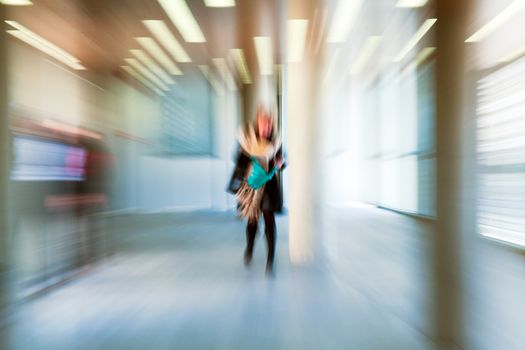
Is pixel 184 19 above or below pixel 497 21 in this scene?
above

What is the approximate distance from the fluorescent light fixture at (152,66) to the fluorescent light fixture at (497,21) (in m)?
7.67

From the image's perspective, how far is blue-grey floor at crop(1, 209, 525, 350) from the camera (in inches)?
79.9

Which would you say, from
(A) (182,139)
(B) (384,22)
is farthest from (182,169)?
(B) (384,22)

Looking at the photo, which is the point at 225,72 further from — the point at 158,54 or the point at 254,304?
the point at 254,304

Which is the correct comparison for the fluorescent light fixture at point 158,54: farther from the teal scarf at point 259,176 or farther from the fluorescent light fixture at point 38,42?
the teal scarf at point 259,176

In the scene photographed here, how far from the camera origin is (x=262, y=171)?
144 inches

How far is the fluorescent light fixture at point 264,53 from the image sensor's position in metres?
7.92

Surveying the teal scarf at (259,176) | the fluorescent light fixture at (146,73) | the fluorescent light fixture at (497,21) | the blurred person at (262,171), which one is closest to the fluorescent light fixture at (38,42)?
the blurred person at (262,171)

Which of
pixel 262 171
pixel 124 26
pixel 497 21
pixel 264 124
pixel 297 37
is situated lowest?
pixel 262 171

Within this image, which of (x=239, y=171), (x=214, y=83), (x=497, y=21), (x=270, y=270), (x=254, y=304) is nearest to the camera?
(x=497, y=21)

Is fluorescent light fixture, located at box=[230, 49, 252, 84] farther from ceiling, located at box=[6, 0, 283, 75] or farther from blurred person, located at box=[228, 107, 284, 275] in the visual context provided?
blurred person, located at box=[228, 107, 284, 275]

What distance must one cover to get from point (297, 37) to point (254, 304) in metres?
2.55

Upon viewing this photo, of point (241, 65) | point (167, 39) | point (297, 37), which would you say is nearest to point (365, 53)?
point (297, 37)

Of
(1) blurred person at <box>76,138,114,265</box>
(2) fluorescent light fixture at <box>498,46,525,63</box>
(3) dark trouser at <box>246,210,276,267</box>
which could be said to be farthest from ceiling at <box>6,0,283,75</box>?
(2) fluorescent light fixture at <box>498,46,525,63</box>
